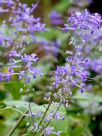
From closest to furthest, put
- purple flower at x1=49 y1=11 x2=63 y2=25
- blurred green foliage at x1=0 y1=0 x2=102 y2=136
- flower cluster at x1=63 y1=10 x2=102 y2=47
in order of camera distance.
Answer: flower cluster at x1=63 y1=10 x2=102 y2=47 < blurred green foliage at x1=0 y1=0 x2=102 y2=136 < purple flower at x1=49 y1=11 x2=63 y2=25

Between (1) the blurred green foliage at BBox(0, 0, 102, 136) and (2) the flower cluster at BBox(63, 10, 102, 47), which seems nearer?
(2) the flower cluster at BBox(63, 10, 102, 47)

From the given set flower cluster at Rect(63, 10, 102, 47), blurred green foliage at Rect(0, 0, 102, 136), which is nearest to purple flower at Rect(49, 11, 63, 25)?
blurred green foliage at Rect(0, 0, 102, 136)

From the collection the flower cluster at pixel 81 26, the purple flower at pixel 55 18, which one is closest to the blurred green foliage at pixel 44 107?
the flower cluster at pixel 81 26

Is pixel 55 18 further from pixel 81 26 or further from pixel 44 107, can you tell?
pixel 81 26

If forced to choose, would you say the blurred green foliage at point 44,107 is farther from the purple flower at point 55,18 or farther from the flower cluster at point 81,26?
the purple flower at point 55,18

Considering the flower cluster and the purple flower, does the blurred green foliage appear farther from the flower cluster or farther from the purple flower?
the purple flower

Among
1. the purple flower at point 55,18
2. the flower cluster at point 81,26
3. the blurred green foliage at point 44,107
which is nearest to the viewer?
the flower cluster at point 81,26

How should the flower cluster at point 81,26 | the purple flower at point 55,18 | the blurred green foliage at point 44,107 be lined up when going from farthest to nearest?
1. the purple flower at point 55,18
2. the blurred green foliage at point 44,107
3. the flower cluster at point 81,26

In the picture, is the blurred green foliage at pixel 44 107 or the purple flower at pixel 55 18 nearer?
the blurred green foliage at pixel 44 107

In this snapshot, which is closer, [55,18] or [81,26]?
[81,26]

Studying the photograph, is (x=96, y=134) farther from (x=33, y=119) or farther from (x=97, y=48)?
(x=33, y=119)

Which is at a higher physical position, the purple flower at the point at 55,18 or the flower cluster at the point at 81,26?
the flower cluster at the point at 81,26

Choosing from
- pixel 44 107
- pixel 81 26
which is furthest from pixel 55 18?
pixel 81 26
